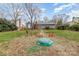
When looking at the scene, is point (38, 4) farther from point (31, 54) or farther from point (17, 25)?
Result: point (31, 54)

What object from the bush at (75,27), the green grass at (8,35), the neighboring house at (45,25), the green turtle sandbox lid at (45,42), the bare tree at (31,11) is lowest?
the green turtle sandbox lid at (45,42)

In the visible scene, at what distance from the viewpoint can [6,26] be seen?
1569mm

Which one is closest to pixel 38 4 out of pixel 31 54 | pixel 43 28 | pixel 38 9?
pixel 38 9

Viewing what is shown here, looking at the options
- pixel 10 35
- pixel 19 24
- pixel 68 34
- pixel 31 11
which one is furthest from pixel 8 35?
pixel 68 34

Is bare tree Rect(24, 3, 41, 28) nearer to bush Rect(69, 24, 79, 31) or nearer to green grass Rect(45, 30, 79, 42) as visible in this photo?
green grass Rect(45, 30, 79, 42)

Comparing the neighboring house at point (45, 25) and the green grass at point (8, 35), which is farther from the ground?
the neighboring house at point (45, 25)

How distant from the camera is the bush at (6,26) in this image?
156cm

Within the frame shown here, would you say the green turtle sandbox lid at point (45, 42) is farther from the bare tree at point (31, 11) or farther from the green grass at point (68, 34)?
the bare tree at point (31, 11)

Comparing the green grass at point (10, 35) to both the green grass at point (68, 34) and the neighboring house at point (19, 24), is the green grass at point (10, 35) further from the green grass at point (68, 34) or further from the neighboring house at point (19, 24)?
the green grass at point (68, 34)

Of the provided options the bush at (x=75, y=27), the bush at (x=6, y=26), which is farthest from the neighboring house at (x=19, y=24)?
the bush at (x=75, y=27)

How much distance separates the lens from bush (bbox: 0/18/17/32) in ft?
5.12

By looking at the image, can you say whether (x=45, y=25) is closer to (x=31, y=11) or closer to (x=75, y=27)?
(x=31, y=11)

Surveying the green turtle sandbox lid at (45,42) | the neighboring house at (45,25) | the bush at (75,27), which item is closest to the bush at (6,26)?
the neighboring house at (45,25)

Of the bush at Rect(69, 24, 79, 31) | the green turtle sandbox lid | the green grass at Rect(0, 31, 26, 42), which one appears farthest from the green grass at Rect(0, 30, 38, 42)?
the bush at Rect(69, 24, 79, 31)
